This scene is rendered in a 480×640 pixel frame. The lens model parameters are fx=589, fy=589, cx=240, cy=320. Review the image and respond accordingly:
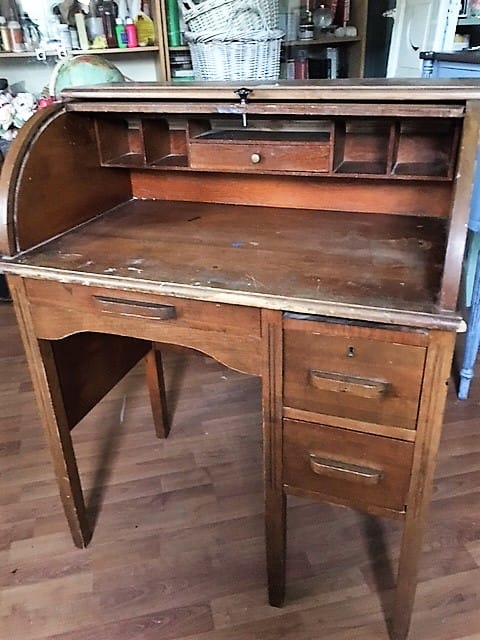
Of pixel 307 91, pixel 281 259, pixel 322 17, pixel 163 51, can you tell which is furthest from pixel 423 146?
pixel 322 17

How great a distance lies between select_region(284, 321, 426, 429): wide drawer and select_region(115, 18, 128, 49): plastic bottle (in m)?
2.26

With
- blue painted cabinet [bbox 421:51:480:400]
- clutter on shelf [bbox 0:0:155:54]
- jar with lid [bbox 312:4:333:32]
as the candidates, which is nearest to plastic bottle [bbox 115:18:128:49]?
clutter on shelf [bbox 0:0:155:54]

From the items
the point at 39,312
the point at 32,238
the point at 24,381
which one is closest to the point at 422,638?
the point at 39,312

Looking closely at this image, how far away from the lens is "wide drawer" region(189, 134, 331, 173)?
1173 mm

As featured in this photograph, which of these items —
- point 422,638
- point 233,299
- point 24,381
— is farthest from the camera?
point 24,381

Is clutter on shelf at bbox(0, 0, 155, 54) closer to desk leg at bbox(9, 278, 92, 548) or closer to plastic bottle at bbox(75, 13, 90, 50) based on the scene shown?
plastic bottle at bbox(75, 13, 90, 50)

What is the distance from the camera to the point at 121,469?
1794 mm

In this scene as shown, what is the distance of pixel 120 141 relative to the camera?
1.39 meters

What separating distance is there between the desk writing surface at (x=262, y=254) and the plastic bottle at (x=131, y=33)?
1.70 meters

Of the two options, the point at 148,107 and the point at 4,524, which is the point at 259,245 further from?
the point at 4,524

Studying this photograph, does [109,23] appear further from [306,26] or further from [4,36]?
[306,26]

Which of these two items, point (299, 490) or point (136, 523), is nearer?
point (299, 490)

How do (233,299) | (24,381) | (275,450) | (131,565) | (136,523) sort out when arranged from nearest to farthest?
1. (233,299)
2. (275,450)
3. (131,565)
4. (136,523)
5. (24,381)

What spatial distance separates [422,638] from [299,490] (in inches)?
18.8
